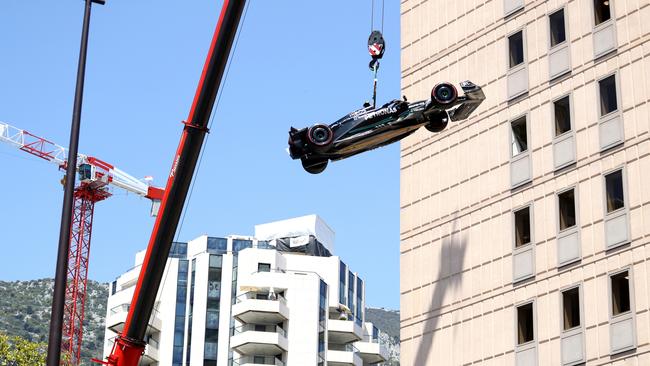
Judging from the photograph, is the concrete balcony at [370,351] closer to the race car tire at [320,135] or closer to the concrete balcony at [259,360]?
the concrete balcony at [259,360]

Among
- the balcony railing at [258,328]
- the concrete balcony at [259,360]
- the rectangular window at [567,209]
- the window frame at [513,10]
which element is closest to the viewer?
the rectangular window at [567,209]

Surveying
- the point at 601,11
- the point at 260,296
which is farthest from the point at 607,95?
the point at 260,296

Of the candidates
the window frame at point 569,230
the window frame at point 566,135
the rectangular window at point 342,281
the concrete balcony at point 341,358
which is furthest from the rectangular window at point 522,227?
the rectangular window at point 342,281

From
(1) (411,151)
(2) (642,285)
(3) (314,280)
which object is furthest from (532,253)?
(3) (314,280)

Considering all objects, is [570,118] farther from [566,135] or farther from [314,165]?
[314,165]

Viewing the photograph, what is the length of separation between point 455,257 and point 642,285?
31.0 feet

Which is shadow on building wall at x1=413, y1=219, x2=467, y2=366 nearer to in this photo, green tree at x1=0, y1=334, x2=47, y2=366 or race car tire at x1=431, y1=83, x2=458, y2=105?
race car tire at x1=431, y1=83, x2=458, y2=105

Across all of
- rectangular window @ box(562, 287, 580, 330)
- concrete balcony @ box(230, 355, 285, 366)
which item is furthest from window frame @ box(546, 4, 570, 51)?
concrete balcony @ box(230, 355, 285, 366)

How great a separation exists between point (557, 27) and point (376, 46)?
812cm

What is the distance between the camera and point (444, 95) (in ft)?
142

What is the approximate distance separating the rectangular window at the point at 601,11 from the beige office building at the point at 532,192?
0.05 metres

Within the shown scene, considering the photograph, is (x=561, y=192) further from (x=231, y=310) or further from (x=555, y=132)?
(x=231, y=310)

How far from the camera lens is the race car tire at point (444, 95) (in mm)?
43031

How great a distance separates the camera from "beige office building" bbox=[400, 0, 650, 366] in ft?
146
